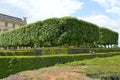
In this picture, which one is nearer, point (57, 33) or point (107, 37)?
point (57, 33)

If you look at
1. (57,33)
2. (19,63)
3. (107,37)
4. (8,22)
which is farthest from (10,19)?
(19,63)

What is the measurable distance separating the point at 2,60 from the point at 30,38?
119 feet

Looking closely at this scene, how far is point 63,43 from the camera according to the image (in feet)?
154

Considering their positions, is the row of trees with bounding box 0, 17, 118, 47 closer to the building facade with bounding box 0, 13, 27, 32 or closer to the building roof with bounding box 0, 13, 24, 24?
the building facade with bounding box 0, 13, 27, 32

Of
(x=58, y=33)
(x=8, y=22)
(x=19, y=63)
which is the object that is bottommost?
(x=19, y=63)

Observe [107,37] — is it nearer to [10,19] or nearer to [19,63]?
[10,19]

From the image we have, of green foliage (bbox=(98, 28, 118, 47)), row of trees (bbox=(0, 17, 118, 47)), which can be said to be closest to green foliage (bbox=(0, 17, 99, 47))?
row of trees (bbox=(0, 17, 118, 47))

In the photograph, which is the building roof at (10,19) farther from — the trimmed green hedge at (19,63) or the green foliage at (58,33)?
the trimmed green hedge at (19,63)

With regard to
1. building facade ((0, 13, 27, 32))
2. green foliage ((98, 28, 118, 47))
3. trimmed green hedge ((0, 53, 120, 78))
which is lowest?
trimmed green hedge ((0, 53, 120, 78))

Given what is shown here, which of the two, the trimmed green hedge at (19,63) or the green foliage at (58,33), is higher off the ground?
the green foliage at (58,33)

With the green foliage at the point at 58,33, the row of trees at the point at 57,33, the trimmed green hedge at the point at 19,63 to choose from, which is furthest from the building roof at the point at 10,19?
the trimmed green hedge at the point at 19,63

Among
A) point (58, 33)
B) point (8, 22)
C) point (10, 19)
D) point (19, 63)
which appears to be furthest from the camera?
point (10, 19)

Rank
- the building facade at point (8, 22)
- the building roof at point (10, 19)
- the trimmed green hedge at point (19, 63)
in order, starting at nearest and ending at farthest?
A: 1. the trimmed green hedge at point (19, 63)
2. the building facade at point (8, 22)
3. the building roof at point (10, 19)

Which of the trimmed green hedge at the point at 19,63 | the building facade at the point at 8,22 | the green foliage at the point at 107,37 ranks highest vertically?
the building facade at the point at 8,22
